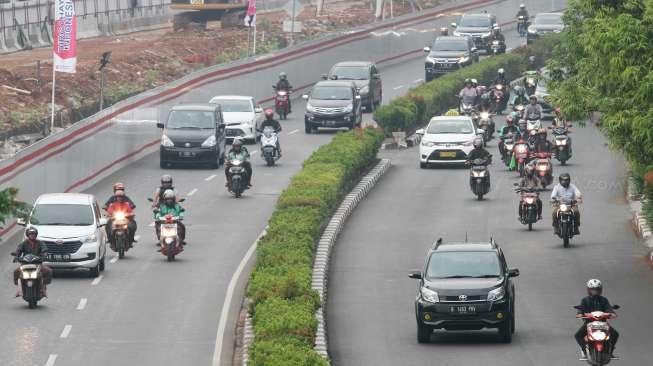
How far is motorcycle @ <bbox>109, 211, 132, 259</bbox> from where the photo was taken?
37.1 m

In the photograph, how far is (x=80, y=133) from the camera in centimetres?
4791

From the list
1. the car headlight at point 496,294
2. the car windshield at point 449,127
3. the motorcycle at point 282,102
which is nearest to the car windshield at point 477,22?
the motorcycle at point 282,102

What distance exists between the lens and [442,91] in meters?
66.8

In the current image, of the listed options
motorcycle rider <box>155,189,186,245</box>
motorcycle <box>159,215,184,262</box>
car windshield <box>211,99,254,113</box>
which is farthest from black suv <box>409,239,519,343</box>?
car windshield <box>211,99,254,113</box>

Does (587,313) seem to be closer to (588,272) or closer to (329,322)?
(329,322)

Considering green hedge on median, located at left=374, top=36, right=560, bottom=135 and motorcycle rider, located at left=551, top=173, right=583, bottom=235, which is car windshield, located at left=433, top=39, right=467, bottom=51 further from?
motorcycle rider, located at left=551, top=173, right=583, bottom=235

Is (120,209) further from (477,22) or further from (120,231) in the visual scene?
(477,22)

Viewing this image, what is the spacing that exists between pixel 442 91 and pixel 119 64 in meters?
13.3

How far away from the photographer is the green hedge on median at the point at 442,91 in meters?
60.2

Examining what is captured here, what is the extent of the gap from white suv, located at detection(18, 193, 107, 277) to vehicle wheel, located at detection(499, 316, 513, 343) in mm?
10147

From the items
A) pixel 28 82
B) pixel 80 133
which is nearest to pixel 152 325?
pixel 80 133

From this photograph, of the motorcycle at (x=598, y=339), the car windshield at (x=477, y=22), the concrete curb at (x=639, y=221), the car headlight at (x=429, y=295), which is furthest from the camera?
the car windshield at (x=477, y=22)

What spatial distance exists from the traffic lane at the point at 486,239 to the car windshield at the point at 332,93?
536 cm

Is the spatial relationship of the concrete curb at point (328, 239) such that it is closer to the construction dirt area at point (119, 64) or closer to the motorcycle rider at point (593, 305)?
the motorcycle rider at point (593, 305)
